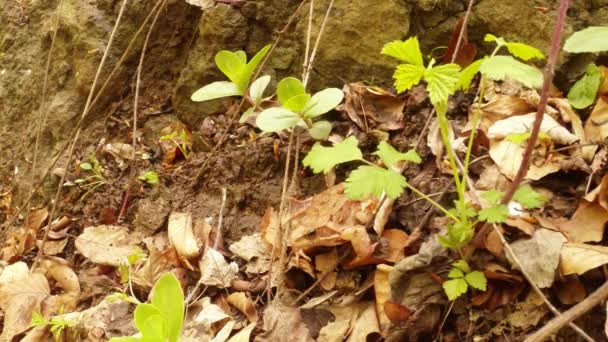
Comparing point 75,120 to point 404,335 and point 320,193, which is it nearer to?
point 320,193

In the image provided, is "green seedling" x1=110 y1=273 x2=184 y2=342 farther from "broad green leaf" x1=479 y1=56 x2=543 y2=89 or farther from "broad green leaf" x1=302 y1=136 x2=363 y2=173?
"broad green leaf" x1=479 y1=56 x2=543 y2=89

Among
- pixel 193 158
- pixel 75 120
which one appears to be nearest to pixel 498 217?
pixel 193 158

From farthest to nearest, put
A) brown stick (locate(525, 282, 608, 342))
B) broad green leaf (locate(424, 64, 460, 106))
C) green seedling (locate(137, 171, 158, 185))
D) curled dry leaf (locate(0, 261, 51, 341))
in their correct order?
1. green seedling (locate(137, 171, 158, 185))
2. curled dry leaf (locate(0, 261, 51, 341))
3. broad green leaf (locate(424, 64, 460, 106))
4. brown stick (locate(525, 282, 608, 342))

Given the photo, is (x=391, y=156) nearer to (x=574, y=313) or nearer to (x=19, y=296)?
(x=574, y=313)

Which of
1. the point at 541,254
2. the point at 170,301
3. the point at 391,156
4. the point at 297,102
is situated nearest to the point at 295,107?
the point at 297,102

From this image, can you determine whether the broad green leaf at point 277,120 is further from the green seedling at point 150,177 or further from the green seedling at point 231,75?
the green seedling at point 150,177

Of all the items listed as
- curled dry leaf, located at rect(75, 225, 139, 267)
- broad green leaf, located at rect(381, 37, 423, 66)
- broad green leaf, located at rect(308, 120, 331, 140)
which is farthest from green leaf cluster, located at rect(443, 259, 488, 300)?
curled dry leaf, located at rect(75, 225, 139, 267)

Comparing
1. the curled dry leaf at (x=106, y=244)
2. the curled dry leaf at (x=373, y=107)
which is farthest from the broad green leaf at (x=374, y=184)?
the curled dry leaf at (x=106, y=244)
